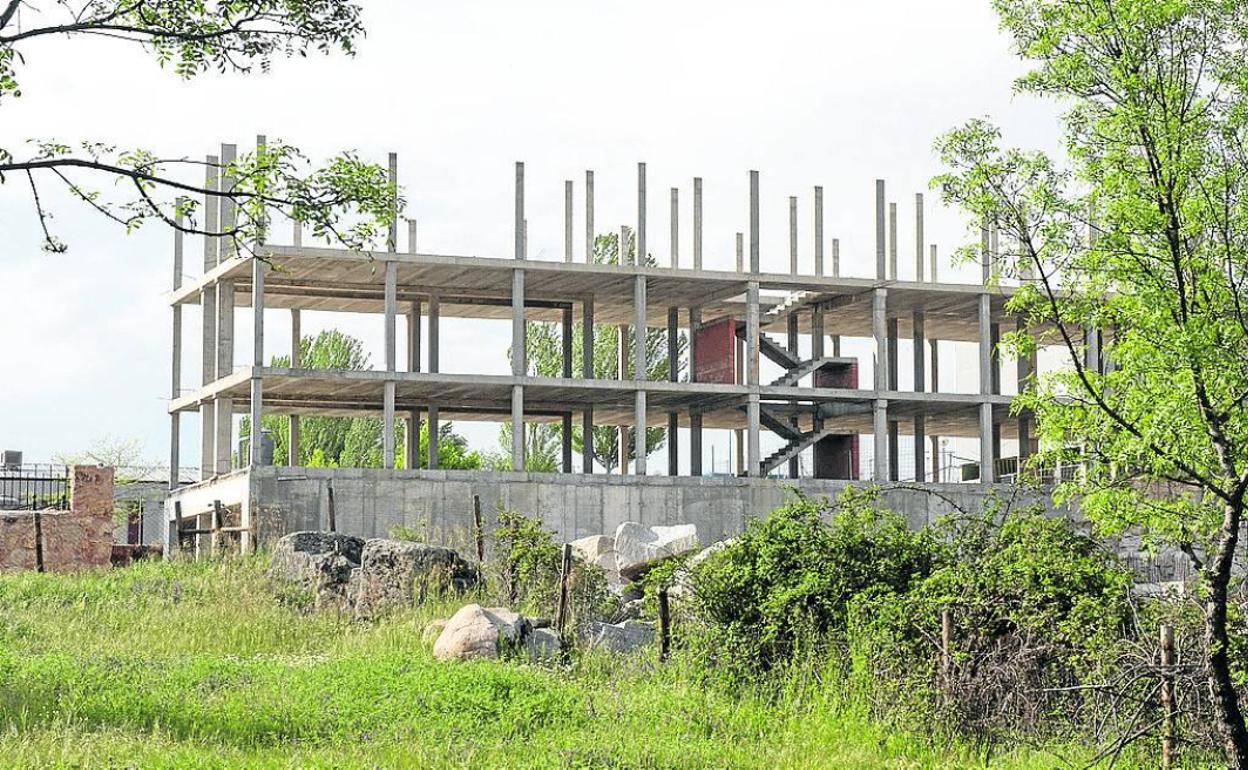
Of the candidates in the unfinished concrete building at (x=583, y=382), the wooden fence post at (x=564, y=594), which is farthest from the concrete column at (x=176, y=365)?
the wooden fence post at (x=564, y=594)

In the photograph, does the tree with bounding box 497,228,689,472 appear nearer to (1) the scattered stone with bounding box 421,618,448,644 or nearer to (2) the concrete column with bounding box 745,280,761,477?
(2) the concrete column with bounding box 745,280,761,477

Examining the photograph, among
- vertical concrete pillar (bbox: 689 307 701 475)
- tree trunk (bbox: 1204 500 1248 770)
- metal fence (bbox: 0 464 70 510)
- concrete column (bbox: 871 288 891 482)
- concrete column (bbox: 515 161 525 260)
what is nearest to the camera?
tree trunk (bbox: 1204 500 1248 770)

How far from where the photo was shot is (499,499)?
43.8 m

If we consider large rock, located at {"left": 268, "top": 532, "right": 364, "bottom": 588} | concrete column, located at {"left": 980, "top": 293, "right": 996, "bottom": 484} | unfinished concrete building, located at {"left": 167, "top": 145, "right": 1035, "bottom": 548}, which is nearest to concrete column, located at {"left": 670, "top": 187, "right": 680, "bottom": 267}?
unfinished concrete building, located at {"left": 167, "top": 145, "right": 1035, "bottom": 548}

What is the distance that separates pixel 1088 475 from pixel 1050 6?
392 centimetres

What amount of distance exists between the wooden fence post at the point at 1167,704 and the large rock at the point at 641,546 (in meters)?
15.5

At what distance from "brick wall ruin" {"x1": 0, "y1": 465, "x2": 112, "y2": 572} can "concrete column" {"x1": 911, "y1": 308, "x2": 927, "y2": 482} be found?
26.7m

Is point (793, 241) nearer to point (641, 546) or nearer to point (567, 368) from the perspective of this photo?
point (567, 368)

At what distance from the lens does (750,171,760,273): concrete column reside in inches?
1815

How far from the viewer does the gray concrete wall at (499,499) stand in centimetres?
4212

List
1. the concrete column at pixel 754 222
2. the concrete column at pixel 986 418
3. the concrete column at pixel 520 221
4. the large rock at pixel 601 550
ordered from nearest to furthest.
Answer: the large rock at pixel 601 550
the concrete column at pixel 520 221
the concrete column at pixel 754 222
the concrete column at pixel 986 418

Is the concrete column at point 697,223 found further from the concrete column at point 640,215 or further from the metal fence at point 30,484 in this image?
the metal fence at point 30,484

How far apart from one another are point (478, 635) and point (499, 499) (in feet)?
78.3

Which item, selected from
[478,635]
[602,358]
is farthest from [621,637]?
[602,358]
